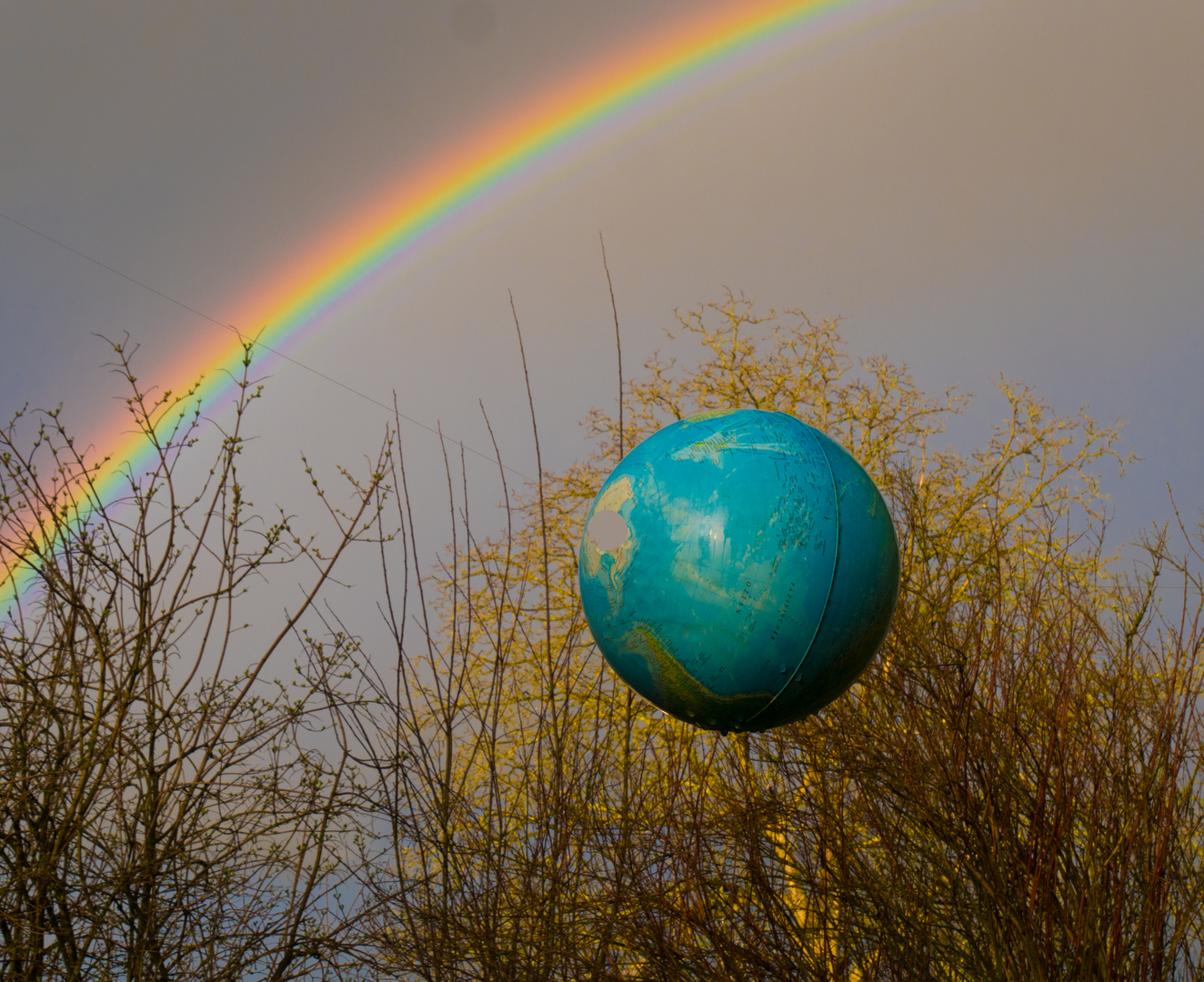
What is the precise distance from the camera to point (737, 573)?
192cm

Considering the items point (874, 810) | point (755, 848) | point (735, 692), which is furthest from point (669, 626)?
point (874, 810)

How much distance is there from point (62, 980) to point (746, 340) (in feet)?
27.5

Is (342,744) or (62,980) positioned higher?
(342,744)

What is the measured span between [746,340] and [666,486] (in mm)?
8264

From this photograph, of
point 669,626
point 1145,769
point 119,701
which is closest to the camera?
point 669,626

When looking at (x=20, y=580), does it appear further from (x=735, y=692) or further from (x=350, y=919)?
(x=735, y=692)

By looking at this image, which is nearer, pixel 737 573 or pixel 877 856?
pixel 737 573

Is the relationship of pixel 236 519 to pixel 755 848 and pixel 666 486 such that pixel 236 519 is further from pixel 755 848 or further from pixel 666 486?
pixel 755 848

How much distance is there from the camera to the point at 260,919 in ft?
10.6

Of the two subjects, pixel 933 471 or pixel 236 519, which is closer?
pixel 236 519

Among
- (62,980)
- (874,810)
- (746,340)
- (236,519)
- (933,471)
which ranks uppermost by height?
(746,340)

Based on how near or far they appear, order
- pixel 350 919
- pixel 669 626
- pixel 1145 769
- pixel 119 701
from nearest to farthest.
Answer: pixel 669 626 < pixel 119 701 < pixel 350 919 < pixel 1145 769

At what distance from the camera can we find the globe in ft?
6.36

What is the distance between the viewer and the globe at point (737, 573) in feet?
6.36
